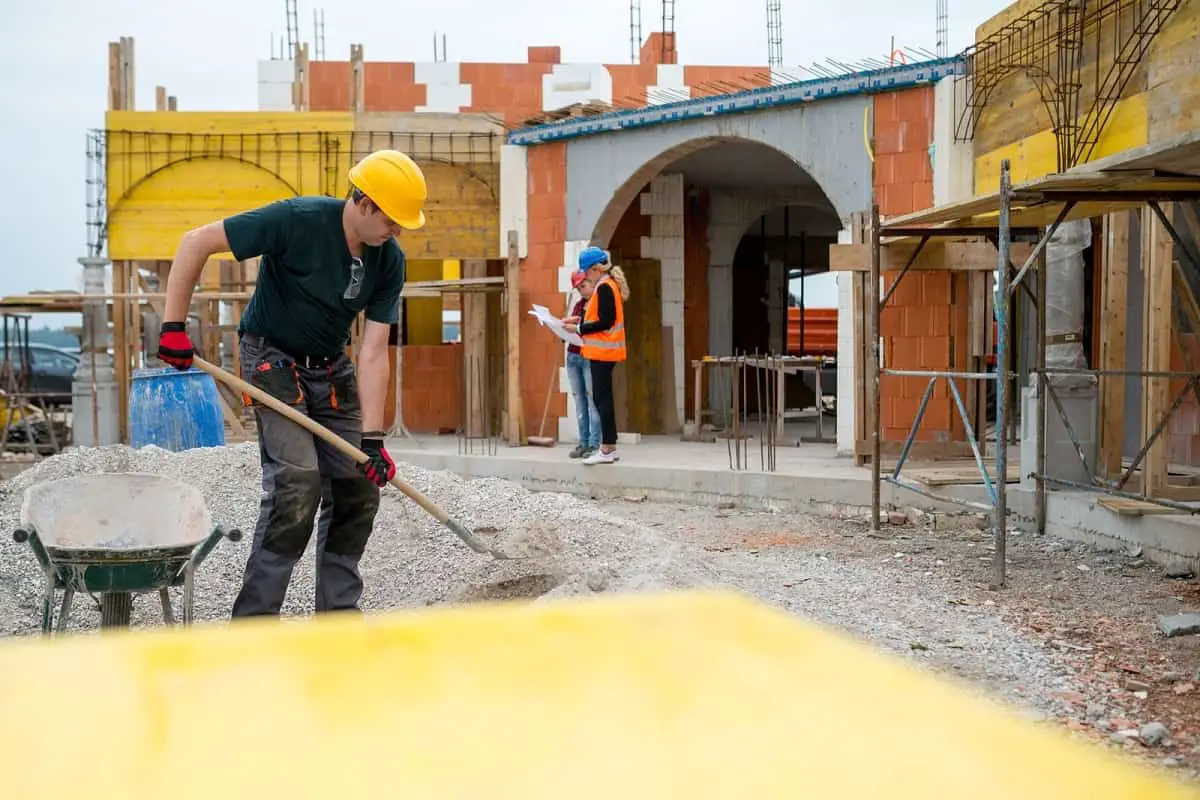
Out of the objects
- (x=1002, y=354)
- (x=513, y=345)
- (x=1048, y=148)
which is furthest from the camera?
(x=513, y=345)

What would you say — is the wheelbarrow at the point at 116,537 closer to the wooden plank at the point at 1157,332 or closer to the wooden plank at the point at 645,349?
the wooden plank at the point at 1157,332

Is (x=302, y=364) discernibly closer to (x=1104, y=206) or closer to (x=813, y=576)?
(x=813, y=576)

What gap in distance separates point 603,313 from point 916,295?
2559 mm

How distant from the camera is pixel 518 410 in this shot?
1220cm

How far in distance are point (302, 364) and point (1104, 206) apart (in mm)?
4478

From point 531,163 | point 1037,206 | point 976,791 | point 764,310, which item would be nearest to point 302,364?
point 976,791

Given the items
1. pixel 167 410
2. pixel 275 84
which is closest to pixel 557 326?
pixel 167 410

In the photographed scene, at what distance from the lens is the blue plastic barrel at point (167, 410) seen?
10547mm

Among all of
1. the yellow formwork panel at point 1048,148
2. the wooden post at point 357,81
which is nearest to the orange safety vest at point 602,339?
the yellow formwork panel at point 1048,148

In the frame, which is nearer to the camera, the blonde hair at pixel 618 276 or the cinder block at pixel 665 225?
the blonde hair at pixel 618 276

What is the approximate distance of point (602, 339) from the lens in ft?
32.9

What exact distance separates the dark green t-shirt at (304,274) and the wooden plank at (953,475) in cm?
494

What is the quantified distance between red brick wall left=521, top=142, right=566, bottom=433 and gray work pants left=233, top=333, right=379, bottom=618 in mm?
7630

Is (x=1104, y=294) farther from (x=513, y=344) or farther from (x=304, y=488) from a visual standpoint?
(x=513, y=344)
